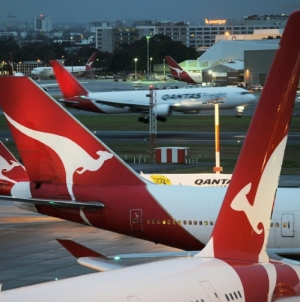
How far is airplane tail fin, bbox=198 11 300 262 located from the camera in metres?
13.0

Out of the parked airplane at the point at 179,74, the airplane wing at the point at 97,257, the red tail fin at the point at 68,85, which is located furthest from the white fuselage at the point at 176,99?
the parked airplane at the point at 179,74

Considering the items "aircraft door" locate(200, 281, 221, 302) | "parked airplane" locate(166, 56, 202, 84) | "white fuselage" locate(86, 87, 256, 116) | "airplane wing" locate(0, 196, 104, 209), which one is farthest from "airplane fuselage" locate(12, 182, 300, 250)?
"parked airplane" locate(166, 56, 202, 84)

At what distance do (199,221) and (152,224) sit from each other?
145 centimetres

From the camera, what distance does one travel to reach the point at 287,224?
1021 inches

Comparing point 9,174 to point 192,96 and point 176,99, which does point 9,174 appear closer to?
point 176,99

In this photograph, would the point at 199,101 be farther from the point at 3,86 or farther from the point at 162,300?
the point at 162,300

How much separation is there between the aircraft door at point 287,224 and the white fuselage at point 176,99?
2647 inches

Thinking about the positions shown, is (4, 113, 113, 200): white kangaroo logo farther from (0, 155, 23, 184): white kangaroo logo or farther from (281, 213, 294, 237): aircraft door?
(0, 155, 23, 184): white kangaroo logo

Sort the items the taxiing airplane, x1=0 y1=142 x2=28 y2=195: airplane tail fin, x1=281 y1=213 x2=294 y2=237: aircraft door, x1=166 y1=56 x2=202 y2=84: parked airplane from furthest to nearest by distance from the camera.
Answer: x1=166 y1=56 x2=202 y2=84: parked airplane, the taxiing airplane, x1=0 y1=142 x2=28 y2=195: airplane tail fin, x1=281 y1=213 x2=294 y2=237: aircraft door

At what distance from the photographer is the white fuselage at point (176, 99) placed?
9519 cm

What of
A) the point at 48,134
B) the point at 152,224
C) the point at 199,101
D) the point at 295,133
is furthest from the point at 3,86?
the point at 199,101

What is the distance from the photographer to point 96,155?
27.5 metres

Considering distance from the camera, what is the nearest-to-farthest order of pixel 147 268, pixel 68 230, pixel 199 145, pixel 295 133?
1. pixel 147 268
2. pixel 68 230
3. pixel 199 145
4. pixel 295 133

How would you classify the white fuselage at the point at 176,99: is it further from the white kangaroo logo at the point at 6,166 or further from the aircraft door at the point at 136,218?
the aircraft door at the point at 136,218
